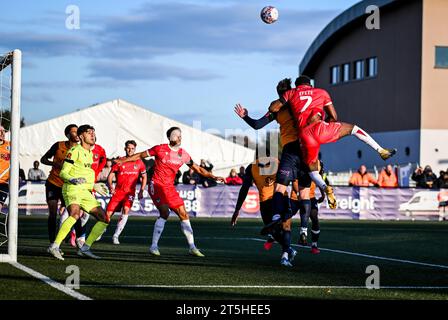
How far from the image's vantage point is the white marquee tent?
41.0 meters

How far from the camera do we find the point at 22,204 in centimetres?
3117

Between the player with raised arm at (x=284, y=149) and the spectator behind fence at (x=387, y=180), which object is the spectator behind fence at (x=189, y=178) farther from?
the player with raised arm at (x=284, y=149)

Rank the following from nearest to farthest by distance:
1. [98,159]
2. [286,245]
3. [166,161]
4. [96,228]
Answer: [286,245] → [96,228] → [166,161] → [98,159]

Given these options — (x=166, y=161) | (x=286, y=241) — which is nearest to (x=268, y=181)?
(x=166, y=161)

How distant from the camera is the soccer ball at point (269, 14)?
17875 mm

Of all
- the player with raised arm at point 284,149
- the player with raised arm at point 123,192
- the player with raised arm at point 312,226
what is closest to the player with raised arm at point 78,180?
the player with raised arm at point 284,149

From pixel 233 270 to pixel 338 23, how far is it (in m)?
46.8

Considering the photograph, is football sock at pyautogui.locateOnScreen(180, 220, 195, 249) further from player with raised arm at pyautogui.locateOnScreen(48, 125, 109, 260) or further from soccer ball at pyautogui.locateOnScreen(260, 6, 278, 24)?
soccer ball at pyautogui.locateOnScreen(260, 6, 278, 24)

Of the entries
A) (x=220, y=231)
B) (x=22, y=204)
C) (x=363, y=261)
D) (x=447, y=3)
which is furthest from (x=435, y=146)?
(x=363, y=261)

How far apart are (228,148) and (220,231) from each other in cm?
2089

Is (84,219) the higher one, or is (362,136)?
(362,136)

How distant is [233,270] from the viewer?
40.7ft

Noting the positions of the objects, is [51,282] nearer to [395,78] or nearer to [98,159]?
[98,159]

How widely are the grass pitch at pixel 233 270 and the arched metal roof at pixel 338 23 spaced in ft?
114
